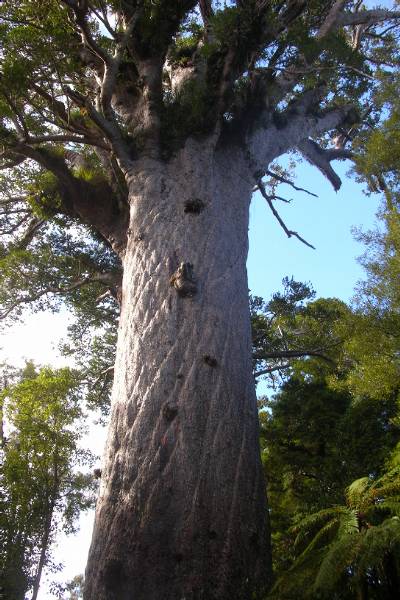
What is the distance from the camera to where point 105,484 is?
10.5ft

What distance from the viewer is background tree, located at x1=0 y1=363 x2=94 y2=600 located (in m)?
10.8

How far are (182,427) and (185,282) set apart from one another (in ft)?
4.08

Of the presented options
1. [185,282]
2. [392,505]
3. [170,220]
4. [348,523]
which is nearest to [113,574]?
[348,523]

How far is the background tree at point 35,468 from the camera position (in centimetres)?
1079

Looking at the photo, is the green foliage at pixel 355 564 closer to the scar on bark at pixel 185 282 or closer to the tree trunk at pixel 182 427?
the tree trunk at pixel 182 427

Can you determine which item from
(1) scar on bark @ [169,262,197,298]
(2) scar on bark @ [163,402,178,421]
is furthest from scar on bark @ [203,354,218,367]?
(1) scar on bark @ [169,262,197,298]

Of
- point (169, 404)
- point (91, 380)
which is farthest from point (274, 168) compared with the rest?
point (169, 404)

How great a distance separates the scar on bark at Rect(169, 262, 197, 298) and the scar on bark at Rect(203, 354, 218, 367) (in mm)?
595

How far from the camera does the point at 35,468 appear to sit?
11375 millimetres

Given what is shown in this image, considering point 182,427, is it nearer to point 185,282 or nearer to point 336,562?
point 185,282

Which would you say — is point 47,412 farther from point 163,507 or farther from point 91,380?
point 163,507

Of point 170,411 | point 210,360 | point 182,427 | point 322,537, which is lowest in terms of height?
point 322,537

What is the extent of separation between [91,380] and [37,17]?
7279 mm

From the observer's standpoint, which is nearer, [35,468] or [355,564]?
[355,564]
